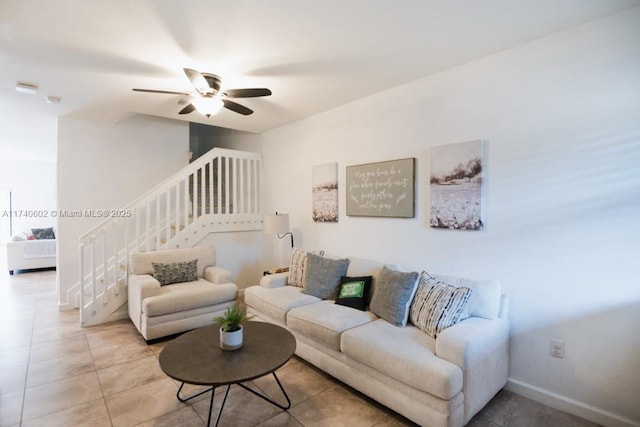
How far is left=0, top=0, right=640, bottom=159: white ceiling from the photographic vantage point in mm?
2014

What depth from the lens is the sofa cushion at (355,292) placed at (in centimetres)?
301

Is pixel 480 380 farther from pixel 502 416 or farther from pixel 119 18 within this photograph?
pixel 119 18

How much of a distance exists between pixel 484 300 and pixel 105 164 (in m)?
5.31

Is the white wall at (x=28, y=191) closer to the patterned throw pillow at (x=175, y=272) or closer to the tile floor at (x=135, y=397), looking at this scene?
the tile floor at (x=135, y=397)

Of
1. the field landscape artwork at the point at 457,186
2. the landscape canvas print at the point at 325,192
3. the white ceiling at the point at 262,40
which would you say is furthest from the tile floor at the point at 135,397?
the white ceiling at the point at 262,40

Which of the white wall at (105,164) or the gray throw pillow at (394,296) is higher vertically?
the white wall at (105,164)

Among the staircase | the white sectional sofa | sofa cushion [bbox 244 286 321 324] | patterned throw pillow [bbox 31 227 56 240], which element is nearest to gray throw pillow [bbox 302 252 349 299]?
sofa cushion [bbox 244 286 321 324]

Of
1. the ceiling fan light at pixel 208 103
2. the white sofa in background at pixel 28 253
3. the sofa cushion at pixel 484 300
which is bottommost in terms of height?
the white sofa in background at pixel 28 253

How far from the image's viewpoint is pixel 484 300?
2.44 meters

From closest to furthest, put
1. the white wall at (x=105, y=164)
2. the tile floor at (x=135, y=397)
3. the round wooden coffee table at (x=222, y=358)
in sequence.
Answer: the round wooden coffee table at (x=222, y=358) → the tile floor at (x=135, y=397) → the white wall at (x=105, y=164)

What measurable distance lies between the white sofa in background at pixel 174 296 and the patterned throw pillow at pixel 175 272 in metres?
0.05

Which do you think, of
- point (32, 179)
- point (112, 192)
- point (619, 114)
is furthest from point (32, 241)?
point (619, 114)

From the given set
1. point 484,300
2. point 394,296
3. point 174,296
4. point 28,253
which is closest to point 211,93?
point 174,296

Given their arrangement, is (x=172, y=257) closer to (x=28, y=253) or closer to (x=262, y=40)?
(x=262, y=40)
